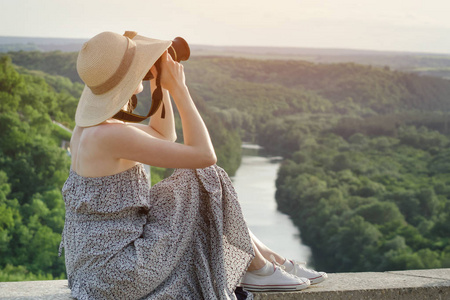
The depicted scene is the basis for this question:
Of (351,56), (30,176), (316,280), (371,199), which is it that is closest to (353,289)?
(316,280)

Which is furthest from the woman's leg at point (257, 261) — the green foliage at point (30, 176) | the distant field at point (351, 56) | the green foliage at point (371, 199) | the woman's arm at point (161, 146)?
the distant field at point (351, 56)

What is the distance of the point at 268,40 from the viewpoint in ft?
81.9

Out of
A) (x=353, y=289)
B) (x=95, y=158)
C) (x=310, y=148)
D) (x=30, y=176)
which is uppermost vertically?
(x=95, y=158)

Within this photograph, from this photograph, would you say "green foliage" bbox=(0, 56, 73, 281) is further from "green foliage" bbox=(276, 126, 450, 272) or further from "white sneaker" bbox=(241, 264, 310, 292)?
"white sneaker" bbox=(241, 264, 310, 292)

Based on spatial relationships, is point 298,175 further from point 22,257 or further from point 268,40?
point 22,257

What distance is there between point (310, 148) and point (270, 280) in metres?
22.1

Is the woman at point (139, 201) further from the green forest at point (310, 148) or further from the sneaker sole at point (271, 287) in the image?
the green forest at point (310, 148)

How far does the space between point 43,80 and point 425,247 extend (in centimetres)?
1239

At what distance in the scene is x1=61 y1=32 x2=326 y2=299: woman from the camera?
63.7 inches

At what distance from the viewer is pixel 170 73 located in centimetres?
171

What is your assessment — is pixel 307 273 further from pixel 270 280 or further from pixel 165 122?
pixel 165 122

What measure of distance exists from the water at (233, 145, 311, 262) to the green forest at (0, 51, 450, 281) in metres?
0.34

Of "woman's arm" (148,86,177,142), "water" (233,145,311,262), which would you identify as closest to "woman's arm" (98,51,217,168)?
"woman's arm" (148,86,177,142)

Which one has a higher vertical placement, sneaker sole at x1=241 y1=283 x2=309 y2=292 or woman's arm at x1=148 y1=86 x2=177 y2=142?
woman's arm at x1=148 y1=86 x2=177 y2=142
